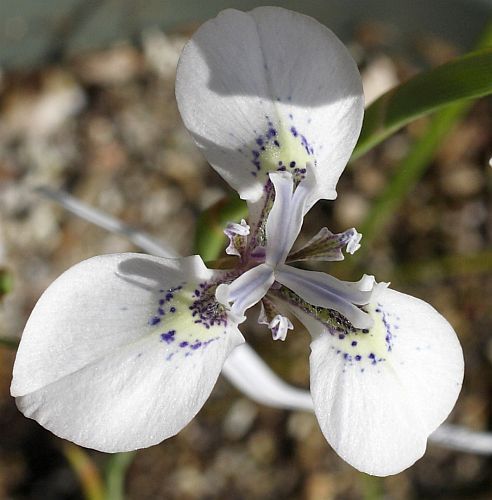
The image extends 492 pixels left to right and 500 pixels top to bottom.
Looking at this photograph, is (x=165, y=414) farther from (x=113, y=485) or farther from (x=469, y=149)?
(x=469, y=149)

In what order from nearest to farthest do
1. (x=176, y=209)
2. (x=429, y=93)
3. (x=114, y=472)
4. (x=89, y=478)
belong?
(x=429, y=93) → (x=114, y=472) → (x=89, y=478) → (x=176, y=209)

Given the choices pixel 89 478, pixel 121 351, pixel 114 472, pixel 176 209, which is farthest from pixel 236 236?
pixel 176 209

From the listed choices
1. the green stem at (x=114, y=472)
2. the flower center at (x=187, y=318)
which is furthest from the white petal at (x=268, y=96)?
the green stem at (x=114, y=472)

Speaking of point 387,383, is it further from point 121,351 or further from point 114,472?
point 114,472

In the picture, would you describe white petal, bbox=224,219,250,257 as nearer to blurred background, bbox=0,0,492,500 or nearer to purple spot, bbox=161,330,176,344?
purple spot, bbox=161,330,176,344

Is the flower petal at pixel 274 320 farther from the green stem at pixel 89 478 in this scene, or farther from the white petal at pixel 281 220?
the green stem at pixel 89 478

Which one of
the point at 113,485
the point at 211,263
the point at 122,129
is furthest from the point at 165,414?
the point at 122,129
